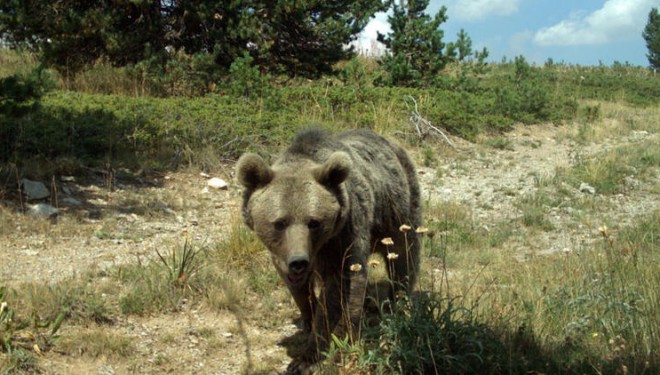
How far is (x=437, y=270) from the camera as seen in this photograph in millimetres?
6656

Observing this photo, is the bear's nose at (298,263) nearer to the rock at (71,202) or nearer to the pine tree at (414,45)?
the rock at (71,202)

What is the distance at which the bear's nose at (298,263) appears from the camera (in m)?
→ 3.78

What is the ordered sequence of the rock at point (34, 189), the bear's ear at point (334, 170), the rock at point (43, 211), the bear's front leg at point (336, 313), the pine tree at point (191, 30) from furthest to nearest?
the pine tree at point (191, 30) < the rock at point (34, 189) < the rock at point (43, 211) < the bear's front leg at point (336, 313) < the bear's ear at point (334, 170)

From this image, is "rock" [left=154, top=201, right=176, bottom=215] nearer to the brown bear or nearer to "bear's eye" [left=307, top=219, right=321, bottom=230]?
the brown bear

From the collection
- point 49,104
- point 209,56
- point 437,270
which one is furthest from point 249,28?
point 437,270

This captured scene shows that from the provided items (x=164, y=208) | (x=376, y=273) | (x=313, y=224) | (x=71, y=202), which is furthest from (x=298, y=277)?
(x=71, y=202)

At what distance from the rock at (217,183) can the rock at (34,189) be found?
7.14ft

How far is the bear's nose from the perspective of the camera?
149 inches

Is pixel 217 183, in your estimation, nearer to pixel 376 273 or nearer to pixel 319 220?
pixel 376 273

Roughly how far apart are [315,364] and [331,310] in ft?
1.25

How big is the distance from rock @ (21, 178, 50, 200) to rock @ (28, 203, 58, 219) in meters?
0.28

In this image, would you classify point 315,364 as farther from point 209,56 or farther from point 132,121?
point 209,56

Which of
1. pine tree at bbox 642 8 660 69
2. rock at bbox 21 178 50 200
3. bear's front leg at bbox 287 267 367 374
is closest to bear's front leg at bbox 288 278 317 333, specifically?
bear's front leg at bbox 287 267 367 374

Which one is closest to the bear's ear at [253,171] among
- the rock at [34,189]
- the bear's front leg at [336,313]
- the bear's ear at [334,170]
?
the bear's ear at [334,170]
